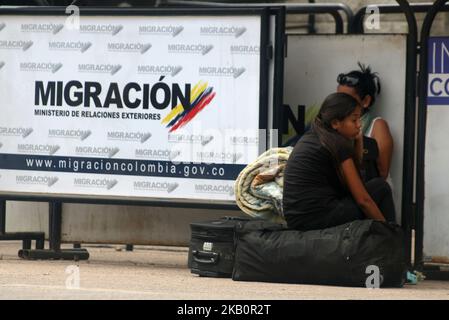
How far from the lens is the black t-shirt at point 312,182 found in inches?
392

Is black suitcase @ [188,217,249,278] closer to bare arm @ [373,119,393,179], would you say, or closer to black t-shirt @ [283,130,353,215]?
black t-shirt @ [283,130,353,215]

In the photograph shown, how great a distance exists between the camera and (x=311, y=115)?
446 inches

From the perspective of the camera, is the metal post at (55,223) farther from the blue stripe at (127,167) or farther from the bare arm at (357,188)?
the bare arm at (357,188)

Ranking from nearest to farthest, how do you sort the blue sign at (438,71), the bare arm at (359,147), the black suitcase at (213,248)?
the bare arm at (359,147) → the black suitcase at (213,248) → the blue sign at (438,71)

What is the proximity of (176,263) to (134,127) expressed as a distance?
1721 millimetres

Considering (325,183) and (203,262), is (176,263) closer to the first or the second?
(203,262)

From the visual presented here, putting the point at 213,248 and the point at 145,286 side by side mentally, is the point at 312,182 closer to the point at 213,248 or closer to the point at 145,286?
the point at 213,248

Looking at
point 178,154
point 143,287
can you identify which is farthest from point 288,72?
point 143,287

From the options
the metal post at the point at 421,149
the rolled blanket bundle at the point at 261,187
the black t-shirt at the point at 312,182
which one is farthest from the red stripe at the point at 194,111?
the metal post at the point at 421,149

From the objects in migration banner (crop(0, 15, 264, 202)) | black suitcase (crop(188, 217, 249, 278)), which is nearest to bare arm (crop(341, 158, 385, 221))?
black suitcase (crop(188, 217, 249, 278))

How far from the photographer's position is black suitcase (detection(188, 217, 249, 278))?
34.0 ft

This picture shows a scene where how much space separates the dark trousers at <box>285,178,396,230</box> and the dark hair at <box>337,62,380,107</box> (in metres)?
1.05

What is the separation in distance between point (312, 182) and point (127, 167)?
6.64ft

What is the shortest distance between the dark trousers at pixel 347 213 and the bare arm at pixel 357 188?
0.17 feet
